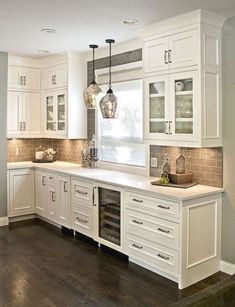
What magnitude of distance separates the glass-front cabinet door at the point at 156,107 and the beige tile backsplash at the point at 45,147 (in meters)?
1.89

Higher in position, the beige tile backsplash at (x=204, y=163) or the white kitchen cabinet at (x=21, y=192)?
the beige tile backsplash at (x=204, y=163)

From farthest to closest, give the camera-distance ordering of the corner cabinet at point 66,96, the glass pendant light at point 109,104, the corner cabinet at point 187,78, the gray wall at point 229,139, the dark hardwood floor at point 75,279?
the corner cabinet at point 66,96 < the glass pendant light at point 109,104 < the gray wall at point 229,139 < the corner cabinet at point 187,78 < the dark hardwood floor at point 75,279

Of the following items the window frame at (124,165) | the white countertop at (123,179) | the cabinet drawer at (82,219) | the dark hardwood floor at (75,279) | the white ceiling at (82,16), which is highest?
the white ceiling at (82,16)

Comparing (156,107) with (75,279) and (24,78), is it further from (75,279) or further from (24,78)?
(24,78)

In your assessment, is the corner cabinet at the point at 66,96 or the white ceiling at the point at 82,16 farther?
the corner cabinet at the point at 66,96

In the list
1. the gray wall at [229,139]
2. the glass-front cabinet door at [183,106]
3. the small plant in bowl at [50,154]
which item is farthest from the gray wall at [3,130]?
the gray wall at [229,139]

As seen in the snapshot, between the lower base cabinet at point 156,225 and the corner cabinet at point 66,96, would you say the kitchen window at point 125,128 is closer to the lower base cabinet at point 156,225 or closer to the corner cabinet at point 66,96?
the corner cabinet at point 66,96

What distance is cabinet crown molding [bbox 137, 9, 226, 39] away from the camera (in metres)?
3.21

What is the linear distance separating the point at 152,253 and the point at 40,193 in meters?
2.54

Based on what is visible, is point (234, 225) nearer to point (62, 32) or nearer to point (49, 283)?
point (49, 283)

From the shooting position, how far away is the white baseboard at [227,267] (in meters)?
3.43

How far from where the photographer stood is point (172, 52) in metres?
3.49

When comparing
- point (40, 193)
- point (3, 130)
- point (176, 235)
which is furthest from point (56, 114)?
point (176, 235)

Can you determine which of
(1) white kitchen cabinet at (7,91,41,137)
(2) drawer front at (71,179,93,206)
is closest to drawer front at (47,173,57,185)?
(2) drawer front at (71,179,93,206)
